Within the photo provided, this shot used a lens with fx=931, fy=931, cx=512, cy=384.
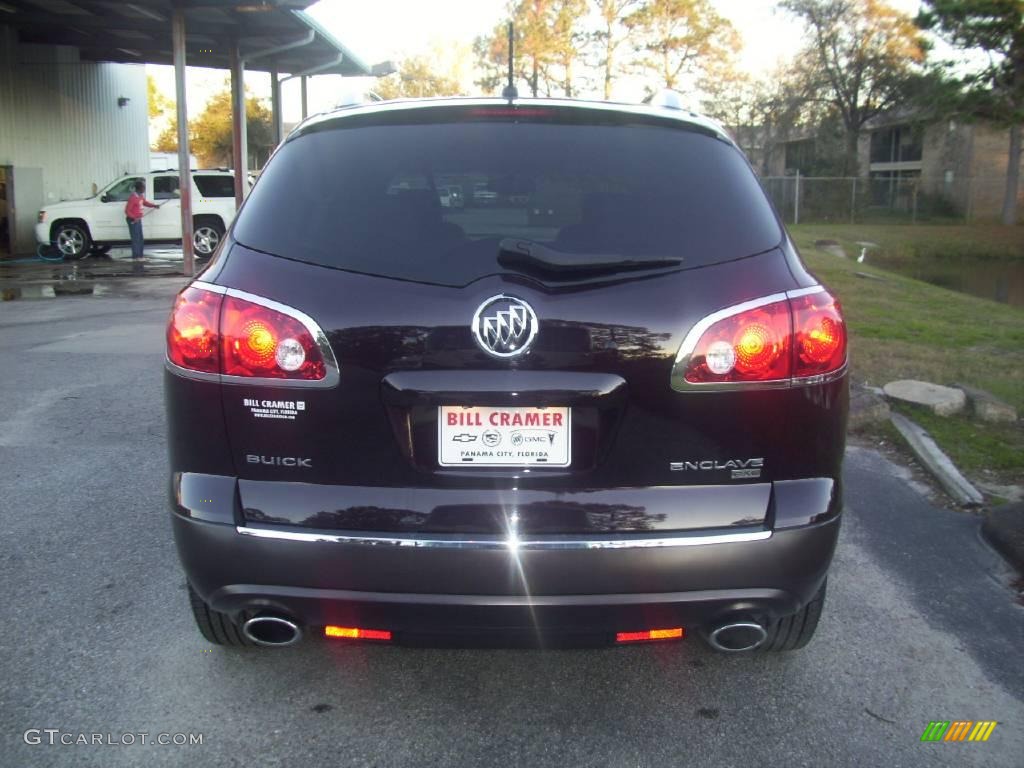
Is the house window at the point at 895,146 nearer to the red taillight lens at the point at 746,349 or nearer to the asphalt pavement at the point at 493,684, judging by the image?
the asphalt pavement at the point at 493,684

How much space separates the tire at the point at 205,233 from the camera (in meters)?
21.6

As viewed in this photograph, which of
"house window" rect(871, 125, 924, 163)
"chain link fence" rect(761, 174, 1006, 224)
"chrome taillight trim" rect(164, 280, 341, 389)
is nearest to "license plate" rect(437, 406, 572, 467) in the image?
"chrome taillight trim" rect(164, 280, 341, 389)

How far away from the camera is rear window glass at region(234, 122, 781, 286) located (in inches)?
100

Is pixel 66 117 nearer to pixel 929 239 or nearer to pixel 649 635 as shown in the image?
pixel 649 635

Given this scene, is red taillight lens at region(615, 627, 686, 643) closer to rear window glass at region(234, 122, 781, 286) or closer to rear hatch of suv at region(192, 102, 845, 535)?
rear hatch of suv at region(192, 102, 845, 535)

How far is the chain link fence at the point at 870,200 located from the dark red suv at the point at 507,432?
126ft

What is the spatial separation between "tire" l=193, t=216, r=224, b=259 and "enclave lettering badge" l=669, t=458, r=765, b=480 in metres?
20.6

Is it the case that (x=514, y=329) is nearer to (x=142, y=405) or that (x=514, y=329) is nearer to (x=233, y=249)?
(x=233, y=249)

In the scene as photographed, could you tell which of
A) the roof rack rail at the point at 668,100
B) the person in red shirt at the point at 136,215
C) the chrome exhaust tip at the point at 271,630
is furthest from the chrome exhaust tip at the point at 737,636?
the person in red shirt at the point at 136,215

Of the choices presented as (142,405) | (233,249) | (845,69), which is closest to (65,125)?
(142,405)

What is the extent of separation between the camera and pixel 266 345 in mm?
2482

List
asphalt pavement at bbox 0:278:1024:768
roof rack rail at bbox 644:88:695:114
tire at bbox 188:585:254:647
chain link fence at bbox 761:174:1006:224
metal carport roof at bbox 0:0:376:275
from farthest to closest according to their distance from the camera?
chain link fence at bbox 761:174:1006:224
metal carport roof at bbox 0:0:376:275
roof rack rail at bbox 644:88:695:114
tire at bbox 188:585:254:647
asphalt pavement at bbox 0:278:1024:768

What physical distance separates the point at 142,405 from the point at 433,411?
5.03 metres

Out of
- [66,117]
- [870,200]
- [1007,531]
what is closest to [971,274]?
[870,200]
